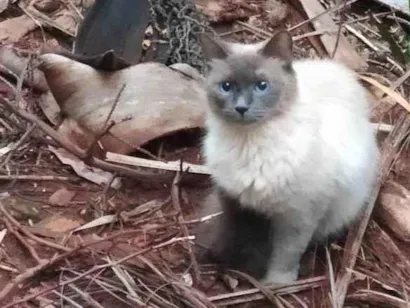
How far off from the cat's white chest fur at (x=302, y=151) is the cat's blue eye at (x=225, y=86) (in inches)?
3.1

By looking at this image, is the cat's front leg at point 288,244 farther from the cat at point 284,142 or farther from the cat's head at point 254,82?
the cat's head at point 254,82

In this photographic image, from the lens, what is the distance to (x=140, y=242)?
2.64 meters

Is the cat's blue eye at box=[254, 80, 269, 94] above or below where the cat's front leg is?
above

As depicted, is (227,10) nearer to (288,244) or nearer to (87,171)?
(87,171)

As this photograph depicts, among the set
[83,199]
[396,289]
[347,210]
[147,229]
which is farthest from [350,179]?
[83,199]

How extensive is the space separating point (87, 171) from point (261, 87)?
74 centimetres

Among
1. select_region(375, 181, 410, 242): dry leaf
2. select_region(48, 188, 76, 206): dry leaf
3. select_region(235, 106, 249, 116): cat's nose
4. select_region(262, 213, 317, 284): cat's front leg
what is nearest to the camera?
select_region(235, 106, 249, 116): cat's nose

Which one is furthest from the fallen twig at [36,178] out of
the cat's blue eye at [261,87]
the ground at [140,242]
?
the cat's blue eye at [261,87]

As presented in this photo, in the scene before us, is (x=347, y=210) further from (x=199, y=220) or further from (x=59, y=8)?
(x=59, y=8)

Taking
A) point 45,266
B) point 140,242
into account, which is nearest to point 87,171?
A: point 140,242

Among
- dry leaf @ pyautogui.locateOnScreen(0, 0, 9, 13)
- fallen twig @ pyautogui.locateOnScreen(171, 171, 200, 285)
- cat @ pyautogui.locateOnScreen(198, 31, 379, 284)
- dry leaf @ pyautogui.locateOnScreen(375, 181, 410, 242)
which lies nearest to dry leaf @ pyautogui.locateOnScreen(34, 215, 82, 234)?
fallen twig @ pyautogui.locateOnScreen(171, 171, 200, 285)

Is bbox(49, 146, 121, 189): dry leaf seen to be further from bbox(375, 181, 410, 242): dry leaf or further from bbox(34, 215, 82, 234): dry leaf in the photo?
bbox(375, 181, 410, 242): dry leaf

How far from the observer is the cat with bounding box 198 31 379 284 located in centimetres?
236

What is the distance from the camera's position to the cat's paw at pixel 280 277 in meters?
2.54
